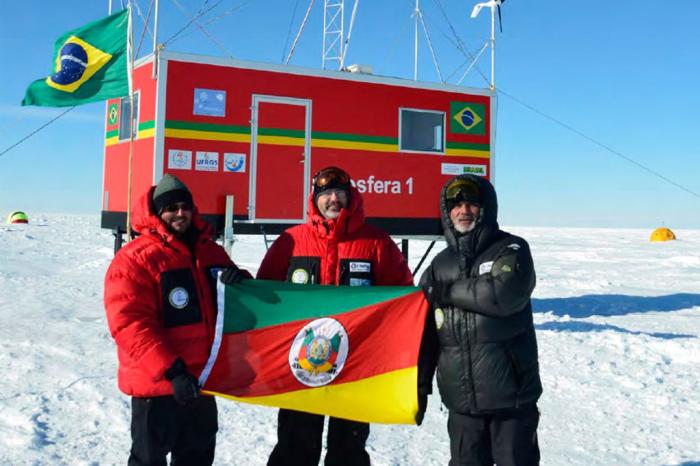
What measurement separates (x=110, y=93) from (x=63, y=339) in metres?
3.44

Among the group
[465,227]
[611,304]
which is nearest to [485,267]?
[465,227]

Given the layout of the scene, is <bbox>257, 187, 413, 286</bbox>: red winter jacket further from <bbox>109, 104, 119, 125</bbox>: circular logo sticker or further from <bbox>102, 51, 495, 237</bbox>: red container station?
<bbox>109, 104, 119, 125</bbox>: circular logo sticker

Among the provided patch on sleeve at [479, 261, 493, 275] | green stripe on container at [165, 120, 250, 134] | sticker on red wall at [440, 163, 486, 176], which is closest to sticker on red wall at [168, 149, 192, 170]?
green stripe on container at [165, 120, 250, 134]

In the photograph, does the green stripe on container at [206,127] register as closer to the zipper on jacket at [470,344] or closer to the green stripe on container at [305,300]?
the green stripe on container at [305,300]

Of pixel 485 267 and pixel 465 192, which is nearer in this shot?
pixel 485 267

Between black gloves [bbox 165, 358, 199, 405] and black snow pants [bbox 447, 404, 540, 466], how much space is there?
1360 millimetres

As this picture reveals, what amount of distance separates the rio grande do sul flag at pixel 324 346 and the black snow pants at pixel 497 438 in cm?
38

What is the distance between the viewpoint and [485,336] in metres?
3.04

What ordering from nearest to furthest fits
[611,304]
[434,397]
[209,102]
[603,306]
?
[434,397], [209,102], [603,306], [611,304]

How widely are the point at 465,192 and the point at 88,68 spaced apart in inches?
286

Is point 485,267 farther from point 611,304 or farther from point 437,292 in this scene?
point 611,304

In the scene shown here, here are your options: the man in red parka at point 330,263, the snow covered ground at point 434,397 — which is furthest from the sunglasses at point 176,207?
the snow covered ground at point 434,397

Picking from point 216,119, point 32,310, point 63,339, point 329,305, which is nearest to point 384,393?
point 329,305

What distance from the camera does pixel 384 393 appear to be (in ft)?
11.6
